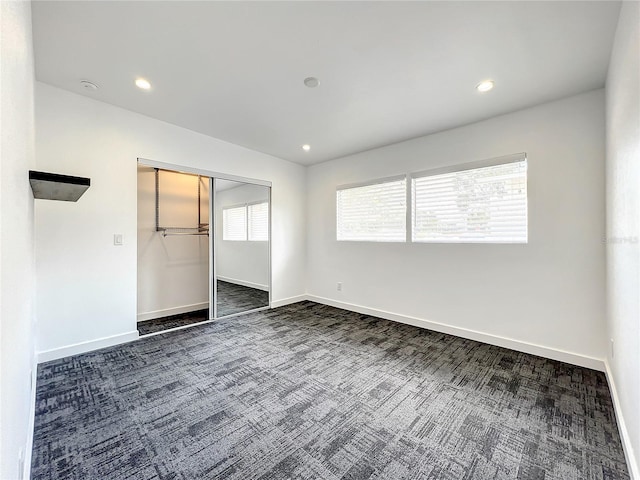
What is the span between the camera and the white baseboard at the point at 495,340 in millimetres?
2516

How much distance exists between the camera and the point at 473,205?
10.4 feet

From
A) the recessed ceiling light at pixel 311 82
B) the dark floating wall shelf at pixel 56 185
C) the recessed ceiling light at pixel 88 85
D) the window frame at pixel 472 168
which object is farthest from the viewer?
the window frame at pixel 472 168

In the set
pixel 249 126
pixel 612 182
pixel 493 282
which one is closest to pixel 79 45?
pixel 249 126

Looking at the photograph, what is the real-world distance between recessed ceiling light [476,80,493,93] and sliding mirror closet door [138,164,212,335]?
3395 mm

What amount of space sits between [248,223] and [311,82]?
2.65 m

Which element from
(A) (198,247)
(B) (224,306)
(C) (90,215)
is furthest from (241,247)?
(C) (90,215)

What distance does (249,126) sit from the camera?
334cm

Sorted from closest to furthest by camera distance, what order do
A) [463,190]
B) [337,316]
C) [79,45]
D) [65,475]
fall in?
[65,475] → [79,45] → [463,190] → [337,316]

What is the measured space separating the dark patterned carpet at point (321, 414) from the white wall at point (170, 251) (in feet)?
4.03

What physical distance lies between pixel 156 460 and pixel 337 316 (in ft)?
9.48

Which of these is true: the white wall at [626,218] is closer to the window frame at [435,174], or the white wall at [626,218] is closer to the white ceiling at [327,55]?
the white ceiling at [327,55]

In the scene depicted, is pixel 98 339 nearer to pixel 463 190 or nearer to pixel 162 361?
pixel 162 361

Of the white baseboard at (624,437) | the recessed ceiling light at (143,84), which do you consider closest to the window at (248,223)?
the recessed ceiling light at (143,84)

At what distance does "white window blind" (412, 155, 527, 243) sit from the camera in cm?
288
